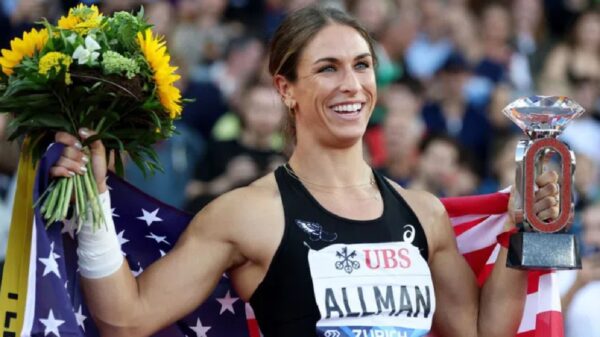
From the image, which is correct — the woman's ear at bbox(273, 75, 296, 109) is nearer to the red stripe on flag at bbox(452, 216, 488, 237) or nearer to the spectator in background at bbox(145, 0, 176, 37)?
the red stripe on flag at bbox(452, 216, 488, 237)

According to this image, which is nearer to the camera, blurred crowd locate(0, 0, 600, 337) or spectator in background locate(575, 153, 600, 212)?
blurred crowd locate(0, 0, 600, 337)

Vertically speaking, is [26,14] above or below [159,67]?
above

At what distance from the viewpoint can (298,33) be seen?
5133 millimetres

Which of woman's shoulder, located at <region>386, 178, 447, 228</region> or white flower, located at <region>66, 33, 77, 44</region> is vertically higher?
white flower, located at <region>66, 33, 77, 44</region>

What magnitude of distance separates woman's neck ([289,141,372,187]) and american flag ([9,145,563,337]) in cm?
49

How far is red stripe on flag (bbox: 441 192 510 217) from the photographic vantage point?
5.46 metres

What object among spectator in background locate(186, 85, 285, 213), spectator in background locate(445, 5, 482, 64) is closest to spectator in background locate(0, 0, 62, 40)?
spectator in background locate(186, 85, 285, 213)

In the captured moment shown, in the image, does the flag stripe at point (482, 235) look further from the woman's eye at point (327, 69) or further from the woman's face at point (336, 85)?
the woman's eye at point (327, 69)

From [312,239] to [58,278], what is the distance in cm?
90

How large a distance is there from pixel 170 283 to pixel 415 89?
660cm

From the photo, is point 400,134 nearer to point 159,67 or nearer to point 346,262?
point 346,262

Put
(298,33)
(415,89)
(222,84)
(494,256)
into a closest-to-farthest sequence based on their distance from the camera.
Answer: (298,33), (494,256), (222,84), (415,89)

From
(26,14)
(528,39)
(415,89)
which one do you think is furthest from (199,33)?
(528,39)

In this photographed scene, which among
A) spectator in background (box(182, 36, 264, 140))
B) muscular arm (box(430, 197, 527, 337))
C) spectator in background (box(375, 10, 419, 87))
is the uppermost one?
spectator in background (box(375, 10, 419, 87))
